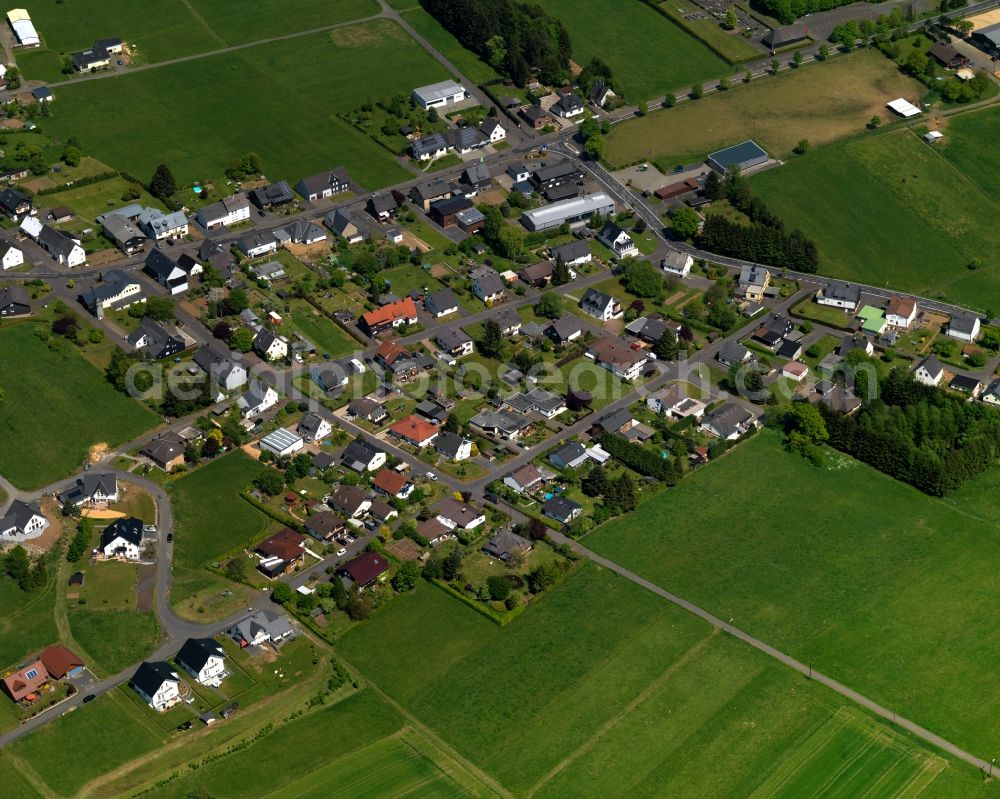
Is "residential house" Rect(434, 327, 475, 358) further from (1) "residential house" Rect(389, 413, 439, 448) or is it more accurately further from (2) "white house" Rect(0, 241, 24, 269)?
(2) "white house" Rect(0, 241, 24, 269)

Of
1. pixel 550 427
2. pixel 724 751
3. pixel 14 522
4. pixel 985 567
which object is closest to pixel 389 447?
pixel 550 427

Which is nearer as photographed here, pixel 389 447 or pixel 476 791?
pixel 476 791

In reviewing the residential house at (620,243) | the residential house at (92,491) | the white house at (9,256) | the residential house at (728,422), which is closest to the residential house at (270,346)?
the residential house at (92,491)

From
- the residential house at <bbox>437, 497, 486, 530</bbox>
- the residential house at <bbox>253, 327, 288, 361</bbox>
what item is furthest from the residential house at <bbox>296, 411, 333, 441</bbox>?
the residential house at <bbox>437, 497, 486, 530</bbox>

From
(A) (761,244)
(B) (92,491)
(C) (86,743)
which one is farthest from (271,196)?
(C) (86,743)

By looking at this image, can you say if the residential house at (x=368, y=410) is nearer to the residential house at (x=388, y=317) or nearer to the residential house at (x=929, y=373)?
the residential house at (x=388, y=317)

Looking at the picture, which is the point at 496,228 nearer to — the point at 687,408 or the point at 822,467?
the point at 687,408
